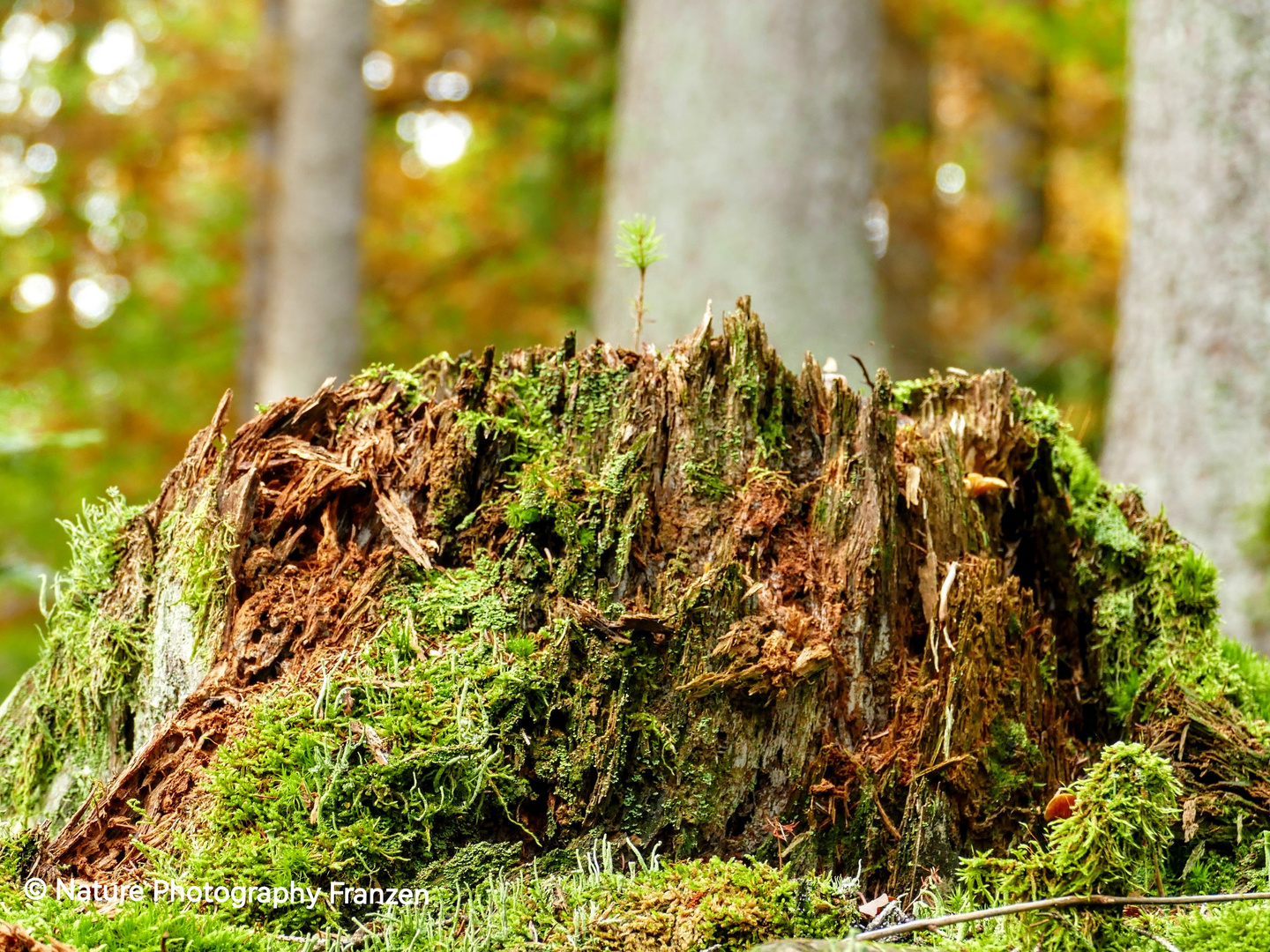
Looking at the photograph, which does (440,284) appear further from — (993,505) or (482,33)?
(993,505)

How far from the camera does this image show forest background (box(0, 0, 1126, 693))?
29.4 feet

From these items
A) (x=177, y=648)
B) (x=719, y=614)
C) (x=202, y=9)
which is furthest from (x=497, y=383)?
(x=202, y=9)

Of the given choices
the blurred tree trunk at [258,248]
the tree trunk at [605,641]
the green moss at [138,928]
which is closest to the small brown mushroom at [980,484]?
the tree trunk at [605,641]

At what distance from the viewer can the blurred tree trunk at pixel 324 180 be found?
26.3ft

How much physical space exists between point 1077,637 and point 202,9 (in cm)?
1601

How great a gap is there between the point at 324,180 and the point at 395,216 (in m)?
3.71

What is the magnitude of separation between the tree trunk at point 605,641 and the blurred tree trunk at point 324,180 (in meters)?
6.32

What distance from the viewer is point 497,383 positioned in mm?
1924

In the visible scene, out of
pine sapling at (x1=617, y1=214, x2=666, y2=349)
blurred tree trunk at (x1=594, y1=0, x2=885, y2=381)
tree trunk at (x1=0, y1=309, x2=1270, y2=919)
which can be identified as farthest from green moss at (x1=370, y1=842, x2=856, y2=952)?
blurred tree trunk at (x1=594, y1=0, x2=885, y2=381)

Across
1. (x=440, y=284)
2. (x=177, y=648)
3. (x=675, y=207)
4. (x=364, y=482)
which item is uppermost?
(x=440, y=284)

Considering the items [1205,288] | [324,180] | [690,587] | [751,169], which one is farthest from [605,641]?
[324,180]

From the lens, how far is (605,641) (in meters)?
1.69

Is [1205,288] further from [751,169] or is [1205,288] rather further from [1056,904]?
[1056,904]

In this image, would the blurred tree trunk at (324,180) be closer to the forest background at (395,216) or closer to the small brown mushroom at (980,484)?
the forest background at (395,216)
